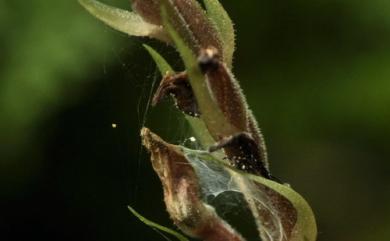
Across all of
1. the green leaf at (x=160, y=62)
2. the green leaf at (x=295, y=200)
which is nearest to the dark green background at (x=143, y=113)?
the green leaf at (x=160, y=62)

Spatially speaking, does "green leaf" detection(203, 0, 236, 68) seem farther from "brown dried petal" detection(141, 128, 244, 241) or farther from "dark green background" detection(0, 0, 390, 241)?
"dark green background" detection(0, 0, 390, 241)

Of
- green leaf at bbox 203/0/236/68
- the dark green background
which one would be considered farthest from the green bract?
the dark green background

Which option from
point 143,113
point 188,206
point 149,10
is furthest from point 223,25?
point 143,113

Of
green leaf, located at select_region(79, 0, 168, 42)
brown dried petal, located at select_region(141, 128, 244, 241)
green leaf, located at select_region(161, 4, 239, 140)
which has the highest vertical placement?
green leaf, located at select_region(79, 0, 168, 42)

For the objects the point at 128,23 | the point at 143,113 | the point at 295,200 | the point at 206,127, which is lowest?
the point at 143,113

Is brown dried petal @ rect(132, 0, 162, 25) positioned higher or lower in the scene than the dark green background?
higher

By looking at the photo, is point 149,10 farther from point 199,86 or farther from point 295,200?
point 295,200

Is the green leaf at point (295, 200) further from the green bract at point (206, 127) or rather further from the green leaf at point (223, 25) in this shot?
the green leaf at point (223, 25)
